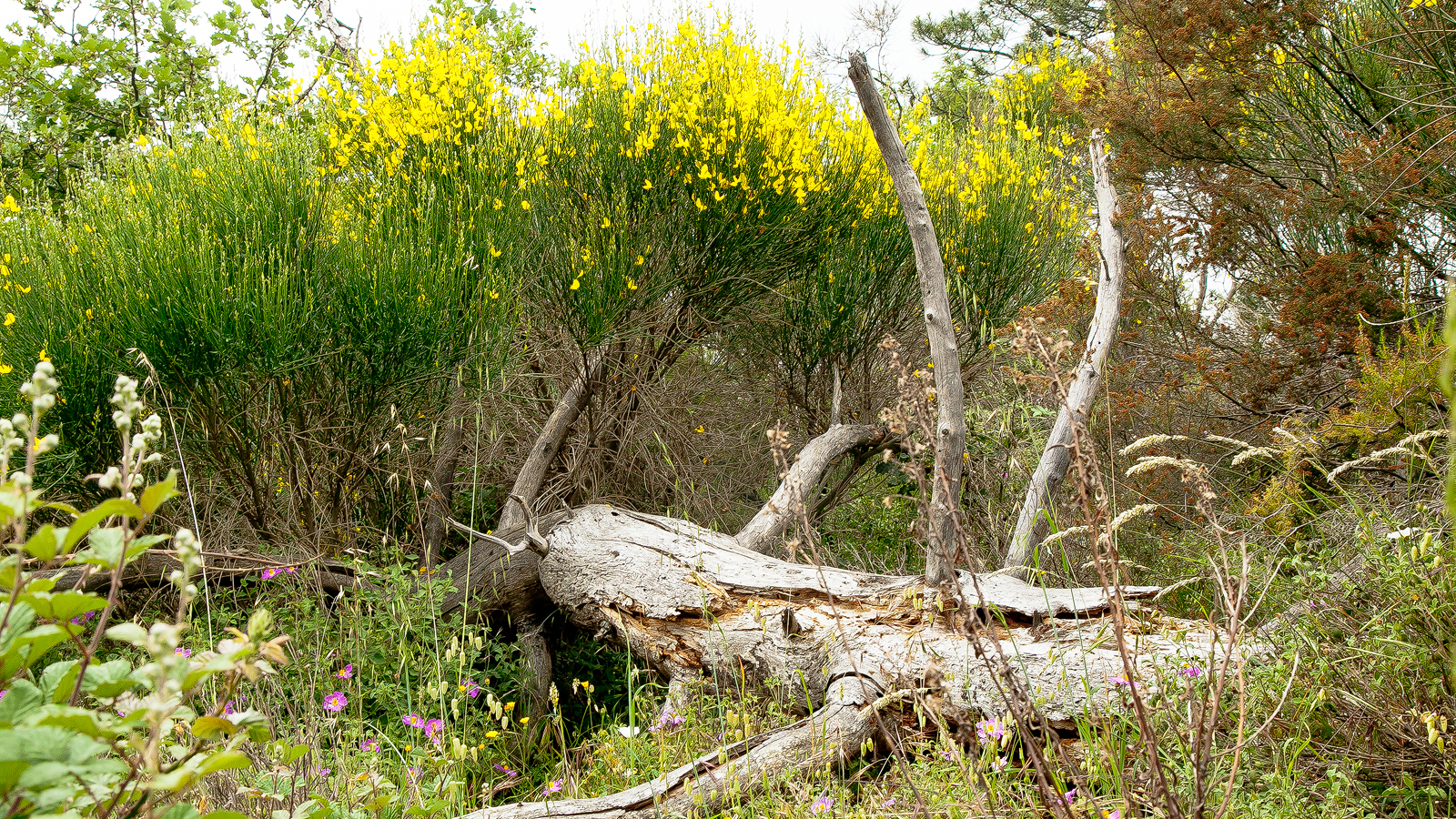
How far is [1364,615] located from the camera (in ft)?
8.34

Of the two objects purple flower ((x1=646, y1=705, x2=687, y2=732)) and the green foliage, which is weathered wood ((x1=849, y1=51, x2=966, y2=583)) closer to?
purple flower ((x1=646, y1=705, x2=687, y2=732))

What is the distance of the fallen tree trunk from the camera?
2.49 m

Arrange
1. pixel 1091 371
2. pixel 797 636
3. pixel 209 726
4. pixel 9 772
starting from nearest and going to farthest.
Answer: pixel 9 772
pixel 209 726
pixel 797 636
pixel 1091 371

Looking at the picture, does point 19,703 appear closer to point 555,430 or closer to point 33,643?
point 33,643

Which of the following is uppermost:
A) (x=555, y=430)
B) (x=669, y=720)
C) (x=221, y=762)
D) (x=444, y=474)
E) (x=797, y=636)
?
(x=555, y=430)

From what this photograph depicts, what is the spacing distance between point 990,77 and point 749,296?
706 centimetres

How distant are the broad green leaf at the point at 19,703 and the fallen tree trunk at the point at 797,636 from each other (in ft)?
4.15

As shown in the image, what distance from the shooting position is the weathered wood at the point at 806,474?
4.70m

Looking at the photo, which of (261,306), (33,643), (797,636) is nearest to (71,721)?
(33,643)

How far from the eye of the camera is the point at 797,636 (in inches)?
134

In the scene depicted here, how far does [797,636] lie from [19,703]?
266 centimetres

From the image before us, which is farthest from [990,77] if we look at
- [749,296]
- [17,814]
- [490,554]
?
[17,814]

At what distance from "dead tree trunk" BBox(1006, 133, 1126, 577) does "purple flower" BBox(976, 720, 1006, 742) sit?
5.70 ft

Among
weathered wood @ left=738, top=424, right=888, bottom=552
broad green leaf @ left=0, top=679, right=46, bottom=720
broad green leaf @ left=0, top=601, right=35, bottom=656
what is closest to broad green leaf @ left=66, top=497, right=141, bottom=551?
broad green leaf @ left=0, top=601, right=35, bottom=656
